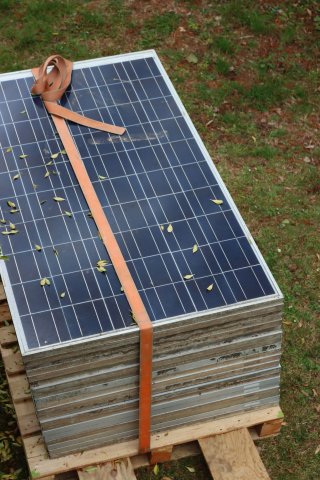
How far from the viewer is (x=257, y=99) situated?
12781 mm

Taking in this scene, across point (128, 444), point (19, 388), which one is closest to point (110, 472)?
point (128, 444)

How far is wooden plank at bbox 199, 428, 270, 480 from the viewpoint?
8133 mm

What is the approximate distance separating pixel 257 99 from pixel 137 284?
605 cm

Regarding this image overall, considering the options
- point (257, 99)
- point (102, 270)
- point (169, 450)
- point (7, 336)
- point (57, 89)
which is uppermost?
point (57, 89)

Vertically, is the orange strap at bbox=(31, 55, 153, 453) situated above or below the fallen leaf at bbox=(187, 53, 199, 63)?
above

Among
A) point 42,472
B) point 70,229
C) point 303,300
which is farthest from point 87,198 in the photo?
point 303,300

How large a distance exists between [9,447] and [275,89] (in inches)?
268

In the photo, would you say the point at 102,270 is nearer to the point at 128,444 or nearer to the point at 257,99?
the point at 128,444

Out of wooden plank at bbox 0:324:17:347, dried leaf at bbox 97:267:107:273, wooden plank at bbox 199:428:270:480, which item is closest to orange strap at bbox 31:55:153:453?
dried leaf at bbox 97:267:107:273

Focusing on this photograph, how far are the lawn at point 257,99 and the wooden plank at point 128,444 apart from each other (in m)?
0.75

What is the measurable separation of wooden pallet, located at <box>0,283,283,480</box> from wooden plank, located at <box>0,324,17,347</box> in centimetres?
59

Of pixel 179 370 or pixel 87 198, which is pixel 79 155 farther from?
pixel 179 370

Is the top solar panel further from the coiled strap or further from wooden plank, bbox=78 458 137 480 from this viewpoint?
wooden plank, bbox=78 458 137 480

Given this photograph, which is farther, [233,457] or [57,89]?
[57,89]
